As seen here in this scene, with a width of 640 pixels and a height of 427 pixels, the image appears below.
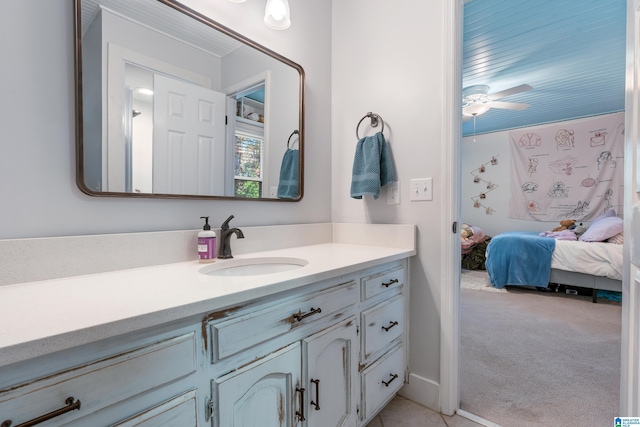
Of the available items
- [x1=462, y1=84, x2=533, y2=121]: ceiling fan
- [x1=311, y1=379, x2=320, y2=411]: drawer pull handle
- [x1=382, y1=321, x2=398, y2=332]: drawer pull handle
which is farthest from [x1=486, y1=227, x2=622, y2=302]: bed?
[x1=311, y1=379, x2=320, y2=411]: drawer pull handle

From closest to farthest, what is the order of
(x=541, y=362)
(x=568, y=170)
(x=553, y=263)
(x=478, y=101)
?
(x=541, y=362) → (x=553, y=263) → (x=478, y=101) → (x=568, y=170)

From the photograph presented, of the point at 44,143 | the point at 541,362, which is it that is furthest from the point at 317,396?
the point at 541,362

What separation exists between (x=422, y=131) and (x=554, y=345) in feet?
6.49

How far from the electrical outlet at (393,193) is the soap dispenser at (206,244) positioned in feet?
3.17

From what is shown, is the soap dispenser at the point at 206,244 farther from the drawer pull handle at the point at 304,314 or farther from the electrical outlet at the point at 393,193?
the electrical outlet at the point at 393,193

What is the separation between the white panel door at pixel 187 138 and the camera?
1205 millimetres

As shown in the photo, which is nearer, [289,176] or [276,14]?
[276,14]

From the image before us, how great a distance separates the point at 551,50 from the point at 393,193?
8.02ft

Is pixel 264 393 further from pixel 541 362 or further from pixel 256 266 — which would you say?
pixel 541 362

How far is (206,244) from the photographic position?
122 cm

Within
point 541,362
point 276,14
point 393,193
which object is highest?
point 276,14

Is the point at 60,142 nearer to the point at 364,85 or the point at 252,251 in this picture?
the point at 252,251

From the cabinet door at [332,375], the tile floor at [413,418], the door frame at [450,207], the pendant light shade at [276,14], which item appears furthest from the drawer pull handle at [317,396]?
the pendant light shade at [276,14]

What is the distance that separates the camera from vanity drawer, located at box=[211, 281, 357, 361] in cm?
77
